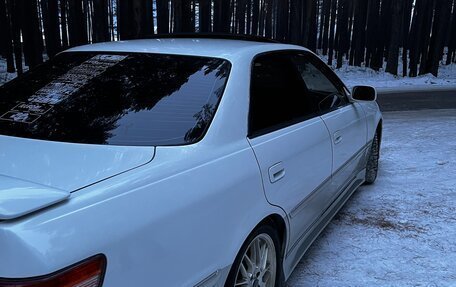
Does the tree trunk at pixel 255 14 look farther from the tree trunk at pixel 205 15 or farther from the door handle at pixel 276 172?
the door handle at pixel 276 172

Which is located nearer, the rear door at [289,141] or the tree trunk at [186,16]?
the rear door at [289,141]

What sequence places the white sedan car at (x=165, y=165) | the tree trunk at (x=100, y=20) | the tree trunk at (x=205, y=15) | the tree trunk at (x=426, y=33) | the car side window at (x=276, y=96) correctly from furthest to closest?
the tree trunk at (x=426, y=33), the tree trunk at (x=205, y=15), the tree trunk at (x=100, y=20), the car side window at (x=276, y=96), the white sedan car at (x=165, y=165)

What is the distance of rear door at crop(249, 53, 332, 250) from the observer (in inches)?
97.7

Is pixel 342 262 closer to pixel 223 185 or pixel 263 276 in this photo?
pixel 263 276

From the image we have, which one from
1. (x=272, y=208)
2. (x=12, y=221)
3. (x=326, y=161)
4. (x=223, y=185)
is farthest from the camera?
(x=326, y=161)

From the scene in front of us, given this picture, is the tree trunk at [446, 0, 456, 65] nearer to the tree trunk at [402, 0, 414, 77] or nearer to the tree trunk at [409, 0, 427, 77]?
the tree trunk at [409, 0, 427, 77]

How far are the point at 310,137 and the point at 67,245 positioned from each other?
193 centimetres

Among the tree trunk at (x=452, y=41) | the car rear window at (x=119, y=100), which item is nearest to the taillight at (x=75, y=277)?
the car rear window at (x=119, y=100)

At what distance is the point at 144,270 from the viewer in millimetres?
1566

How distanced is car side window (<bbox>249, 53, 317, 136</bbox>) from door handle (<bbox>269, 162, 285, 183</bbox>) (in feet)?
0.65

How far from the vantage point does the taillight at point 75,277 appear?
1280 mm

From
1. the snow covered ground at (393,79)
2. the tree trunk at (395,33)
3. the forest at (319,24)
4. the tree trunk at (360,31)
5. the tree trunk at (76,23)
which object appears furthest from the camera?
the tree trunk at (360,31)

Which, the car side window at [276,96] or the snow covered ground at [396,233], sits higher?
the car side window at [276,96]

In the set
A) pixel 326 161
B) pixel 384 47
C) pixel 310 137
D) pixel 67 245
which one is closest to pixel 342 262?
pixel 326 161
